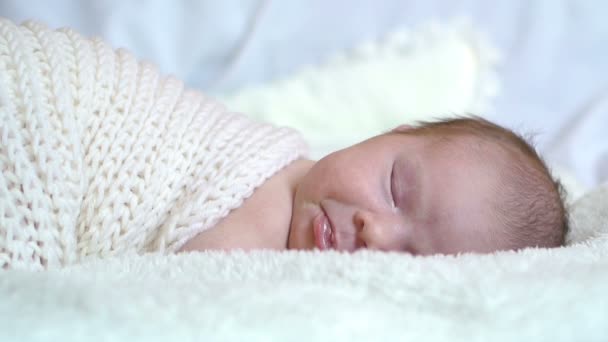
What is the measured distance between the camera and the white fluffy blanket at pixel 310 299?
0.70 meters

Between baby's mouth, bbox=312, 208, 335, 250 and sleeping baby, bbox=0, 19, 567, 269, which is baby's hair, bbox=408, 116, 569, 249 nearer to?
sleeping baby, bbox=0, 19, 567, 269

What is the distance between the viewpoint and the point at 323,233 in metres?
1.10

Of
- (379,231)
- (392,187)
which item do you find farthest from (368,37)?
(379,231)

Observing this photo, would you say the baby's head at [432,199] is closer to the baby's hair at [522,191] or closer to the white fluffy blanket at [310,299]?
the baby's hair at [522,191]

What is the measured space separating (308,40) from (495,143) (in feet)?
3.27

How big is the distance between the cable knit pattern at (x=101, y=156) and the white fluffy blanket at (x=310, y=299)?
135 mm

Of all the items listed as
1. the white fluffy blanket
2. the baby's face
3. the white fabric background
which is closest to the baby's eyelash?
the baby's face

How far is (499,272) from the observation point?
87cm

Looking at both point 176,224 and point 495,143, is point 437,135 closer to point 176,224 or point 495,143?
point 495,143

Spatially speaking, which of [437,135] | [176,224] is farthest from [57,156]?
[437,135]

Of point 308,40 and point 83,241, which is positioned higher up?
point 308,40

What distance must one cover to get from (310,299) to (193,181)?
454 millimetres

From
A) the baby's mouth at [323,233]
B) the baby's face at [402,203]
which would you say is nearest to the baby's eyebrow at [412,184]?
the baby's face at [402,203]

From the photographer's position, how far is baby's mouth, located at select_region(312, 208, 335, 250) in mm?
1090
